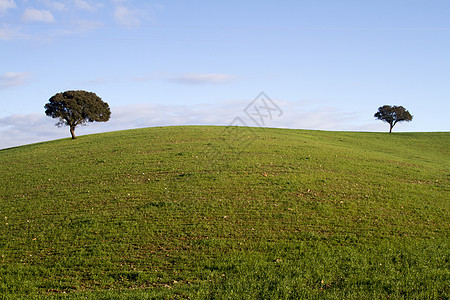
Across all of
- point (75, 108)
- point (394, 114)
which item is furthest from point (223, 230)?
point (394, 114)

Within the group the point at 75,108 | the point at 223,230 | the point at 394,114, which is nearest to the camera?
the point at 223,230

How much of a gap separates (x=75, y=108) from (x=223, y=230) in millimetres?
43136

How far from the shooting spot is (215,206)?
54.4 feet

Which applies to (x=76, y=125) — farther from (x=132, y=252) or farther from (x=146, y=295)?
(x=146, y=295)

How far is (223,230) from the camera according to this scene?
13852 millimetres

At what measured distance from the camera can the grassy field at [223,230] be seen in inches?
389

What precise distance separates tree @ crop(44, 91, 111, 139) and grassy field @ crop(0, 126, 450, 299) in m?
24.2

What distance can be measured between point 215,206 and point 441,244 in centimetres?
1004

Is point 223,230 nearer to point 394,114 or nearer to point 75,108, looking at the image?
point 75,108

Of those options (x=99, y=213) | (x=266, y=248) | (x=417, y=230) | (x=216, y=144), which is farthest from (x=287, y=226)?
(x=216, y=144)

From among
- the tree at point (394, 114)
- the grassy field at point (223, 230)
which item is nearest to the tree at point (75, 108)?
the grassy field at point (223, 230)

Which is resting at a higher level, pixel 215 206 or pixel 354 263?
pixel 215 206

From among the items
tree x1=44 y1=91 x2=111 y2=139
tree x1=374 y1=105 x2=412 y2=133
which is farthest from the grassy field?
tree x1=374 y1=105 x2=412 y2=133

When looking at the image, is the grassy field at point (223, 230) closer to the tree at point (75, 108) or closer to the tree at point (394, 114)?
the tree at point (75, 108)
